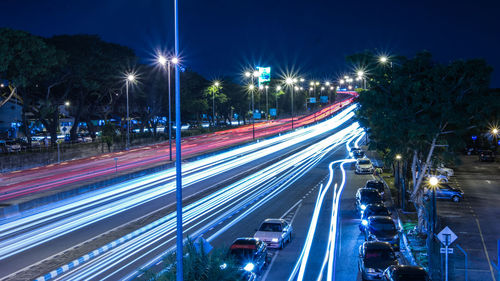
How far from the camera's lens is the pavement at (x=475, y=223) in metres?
16.8

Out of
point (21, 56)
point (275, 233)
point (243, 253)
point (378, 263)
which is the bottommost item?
point (378, 263)

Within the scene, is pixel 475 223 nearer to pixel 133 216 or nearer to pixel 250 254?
pixel 250 254

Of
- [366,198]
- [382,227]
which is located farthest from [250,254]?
[366,198]

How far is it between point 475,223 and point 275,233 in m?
12.3

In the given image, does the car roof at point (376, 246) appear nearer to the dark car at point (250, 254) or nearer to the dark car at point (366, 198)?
the dark car at point (250, 254)

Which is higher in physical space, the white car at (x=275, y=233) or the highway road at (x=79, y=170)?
the highway road at (x=79, y=170)

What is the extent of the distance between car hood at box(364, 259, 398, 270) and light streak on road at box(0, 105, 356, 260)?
12.9m

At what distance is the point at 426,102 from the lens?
21.1 meters

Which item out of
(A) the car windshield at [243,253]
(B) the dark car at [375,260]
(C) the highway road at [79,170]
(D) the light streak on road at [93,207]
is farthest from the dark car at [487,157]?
(A) the car windshield at [243,253]

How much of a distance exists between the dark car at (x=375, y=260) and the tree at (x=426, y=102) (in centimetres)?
657

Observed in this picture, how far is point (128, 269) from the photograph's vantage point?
15.0 meters

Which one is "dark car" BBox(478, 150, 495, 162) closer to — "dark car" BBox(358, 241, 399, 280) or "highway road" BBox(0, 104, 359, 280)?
"highway road" BBox(0, 104, 359, 280)

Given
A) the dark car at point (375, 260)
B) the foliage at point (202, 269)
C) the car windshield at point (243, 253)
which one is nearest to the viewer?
the foliage at point (202, 269)

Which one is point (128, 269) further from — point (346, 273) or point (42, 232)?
point (346, 273)
